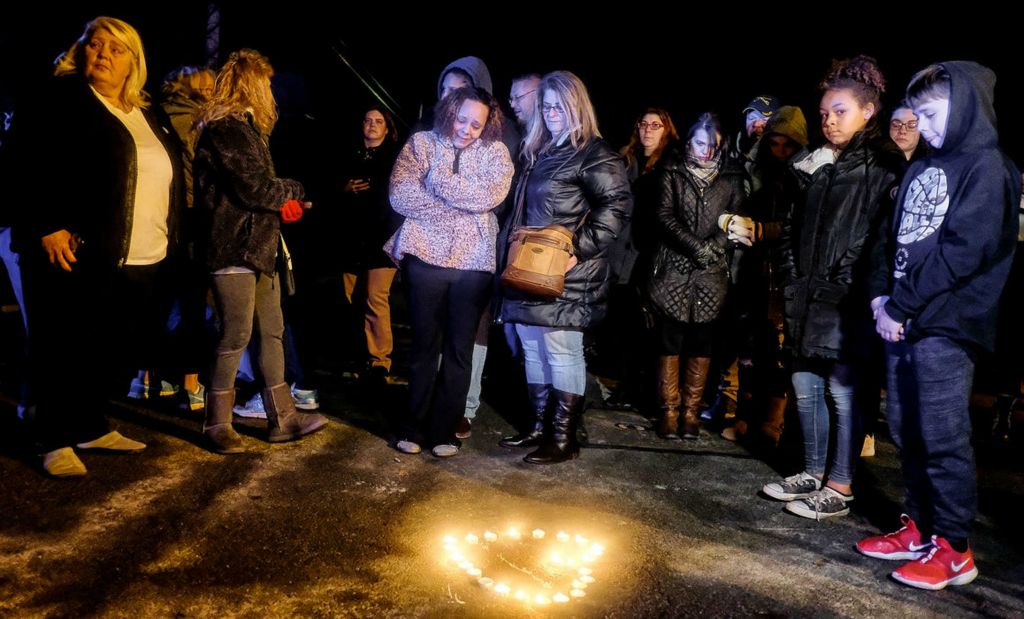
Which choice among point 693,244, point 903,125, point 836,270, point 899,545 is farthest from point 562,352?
point 903,125

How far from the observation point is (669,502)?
4234 millimetres

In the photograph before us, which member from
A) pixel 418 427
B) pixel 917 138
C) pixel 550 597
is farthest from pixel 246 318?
pixel 917 138

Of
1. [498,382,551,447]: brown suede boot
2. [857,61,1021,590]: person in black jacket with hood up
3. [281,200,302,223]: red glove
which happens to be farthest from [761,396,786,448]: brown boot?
[281,200,302,223]: red glove

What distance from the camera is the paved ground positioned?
10.0 feet

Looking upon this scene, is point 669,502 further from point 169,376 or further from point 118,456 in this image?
point 169,376

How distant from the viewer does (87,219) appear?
398cm

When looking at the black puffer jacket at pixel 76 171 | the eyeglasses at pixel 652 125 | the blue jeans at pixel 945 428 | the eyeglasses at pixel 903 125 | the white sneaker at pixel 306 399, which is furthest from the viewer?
the eyeglasses at pixel 652 125

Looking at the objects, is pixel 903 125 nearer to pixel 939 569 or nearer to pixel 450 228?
pixel 939 569

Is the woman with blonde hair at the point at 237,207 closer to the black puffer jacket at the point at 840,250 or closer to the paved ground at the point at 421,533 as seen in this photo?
the paved ground at the point at 421,533

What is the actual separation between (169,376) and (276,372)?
1.55 metres

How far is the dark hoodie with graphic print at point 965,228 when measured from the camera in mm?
3168

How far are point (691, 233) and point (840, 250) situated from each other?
1269 mm

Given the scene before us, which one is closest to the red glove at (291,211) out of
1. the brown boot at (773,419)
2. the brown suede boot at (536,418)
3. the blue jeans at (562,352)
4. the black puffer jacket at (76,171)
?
the black puffer jacket at (76,171)

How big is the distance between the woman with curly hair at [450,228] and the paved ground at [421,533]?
0.66m
